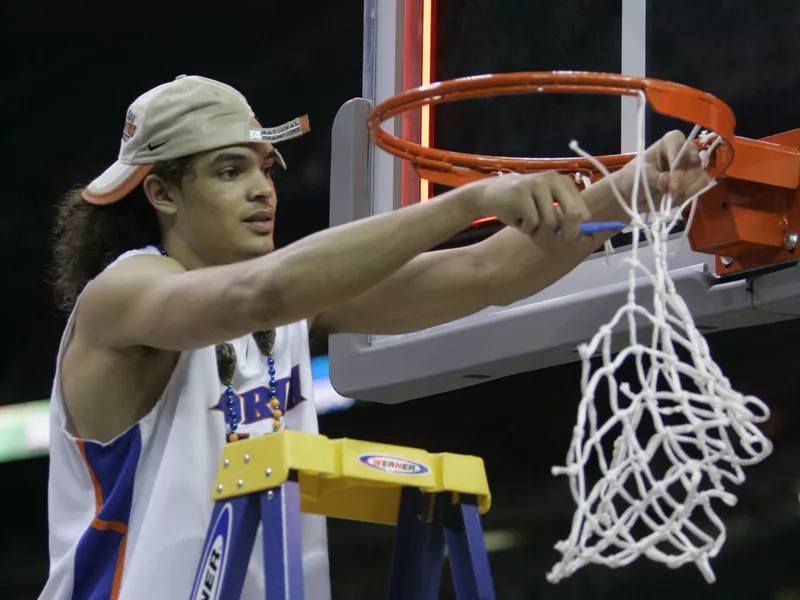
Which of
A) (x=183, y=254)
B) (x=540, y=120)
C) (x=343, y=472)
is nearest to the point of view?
(x=343, y=472)

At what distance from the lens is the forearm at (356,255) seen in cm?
141

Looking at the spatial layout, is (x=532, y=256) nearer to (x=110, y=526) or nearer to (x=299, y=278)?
(x=299, y=278)

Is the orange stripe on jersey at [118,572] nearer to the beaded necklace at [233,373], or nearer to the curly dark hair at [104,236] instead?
the beaded necklace at [233,373]

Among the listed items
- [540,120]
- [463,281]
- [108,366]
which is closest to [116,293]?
[108,366]

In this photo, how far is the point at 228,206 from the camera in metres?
1.71

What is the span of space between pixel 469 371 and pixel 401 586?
2.23 feet

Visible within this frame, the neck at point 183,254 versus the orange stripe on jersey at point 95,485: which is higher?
the neck at point 183,254

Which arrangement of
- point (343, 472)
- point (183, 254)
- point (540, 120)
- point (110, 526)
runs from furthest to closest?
1. point (540, 120)
2. point (183, 254)
3. point (110, 526)
4. point (343, 472)

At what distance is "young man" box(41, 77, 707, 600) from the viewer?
55.8 inches

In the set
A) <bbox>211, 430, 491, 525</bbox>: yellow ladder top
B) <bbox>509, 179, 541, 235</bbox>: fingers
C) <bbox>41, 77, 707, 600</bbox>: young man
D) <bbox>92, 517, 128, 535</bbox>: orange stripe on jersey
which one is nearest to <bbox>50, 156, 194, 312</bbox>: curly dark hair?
<bbox>41, 77, 707, 600</bbox>: young man

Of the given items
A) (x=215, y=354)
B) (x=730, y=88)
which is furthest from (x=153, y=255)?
(x=730, y=88)

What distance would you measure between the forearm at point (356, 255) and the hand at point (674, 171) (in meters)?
0.33

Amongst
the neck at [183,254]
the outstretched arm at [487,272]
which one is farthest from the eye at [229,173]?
the outstretched arm at [487,272]

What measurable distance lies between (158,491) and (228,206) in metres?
0.39
